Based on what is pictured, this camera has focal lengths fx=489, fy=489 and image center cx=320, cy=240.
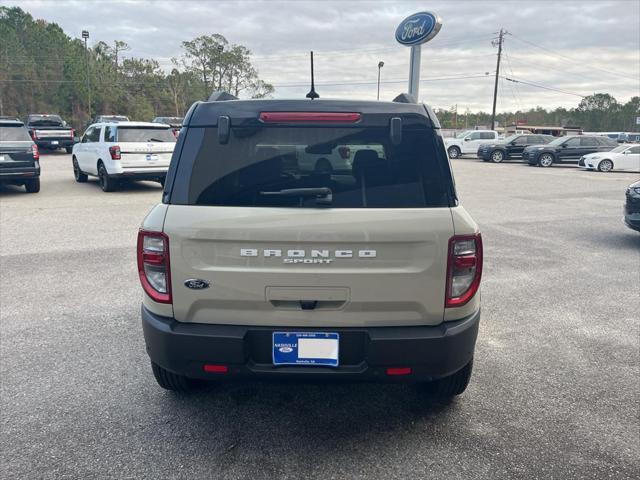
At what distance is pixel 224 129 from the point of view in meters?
2.54

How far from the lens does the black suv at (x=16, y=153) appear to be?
1146 centimetres

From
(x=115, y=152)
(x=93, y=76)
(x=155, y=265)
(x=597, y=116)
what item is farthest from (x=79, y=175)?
(x=597, y=116)

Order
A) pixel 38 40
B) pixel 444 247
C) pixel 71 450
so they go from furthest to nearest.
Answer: pixel 38 40, pixel 71 450, pixel 444 247

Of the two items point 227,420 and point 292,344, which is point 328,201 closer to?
point 292,344

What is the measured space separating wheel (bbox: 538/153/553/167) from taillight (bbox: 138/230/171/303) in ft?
90.1

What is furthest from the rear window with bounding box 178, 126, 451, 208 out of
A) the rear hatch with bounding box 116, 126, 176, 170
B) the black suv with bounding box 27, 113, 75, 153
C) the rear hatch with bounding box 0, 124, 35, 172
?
the black suv with bounding box 27, 113, 75, 153

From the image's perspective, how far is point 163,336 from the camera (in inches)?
101

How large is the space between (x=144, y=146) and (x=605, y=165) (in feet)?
69.9

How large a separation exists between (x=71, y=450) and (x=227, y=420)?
2.80 ft

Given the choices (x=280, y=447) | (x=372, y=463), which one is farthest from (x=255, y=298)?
(x=372, y=463)

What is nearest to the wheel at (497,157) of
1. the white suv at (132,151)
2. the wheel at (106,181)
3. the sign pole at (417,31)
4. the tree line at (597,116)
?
the sign pole at (417,31)

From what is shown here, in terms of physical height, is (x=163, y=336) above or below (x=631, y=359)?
above

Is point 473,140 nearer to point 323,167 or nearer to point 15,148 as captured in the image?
point 15,148

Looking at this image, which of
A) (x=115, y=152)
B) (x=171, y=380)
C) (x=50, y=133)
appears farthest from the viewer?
(x=50, y=133)
